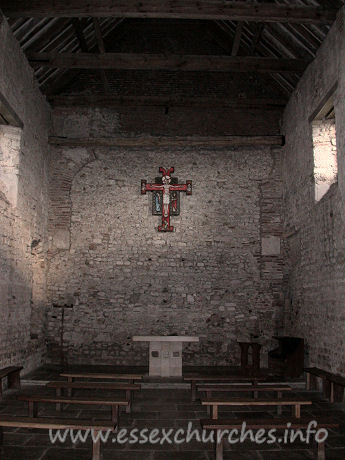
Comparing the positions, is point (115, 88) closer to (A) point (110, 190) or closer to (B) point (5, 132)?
(A) point (110, 190)

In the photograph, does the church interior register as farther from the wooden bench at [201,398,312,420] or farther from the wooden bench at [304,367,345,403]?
the wooden bench at [201,398,312,420]

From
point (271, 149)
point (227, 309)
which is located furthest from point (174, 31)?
point (227, 309)

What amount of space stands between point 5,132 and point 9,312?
3.23 m

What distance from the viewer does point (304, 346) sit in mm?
8188

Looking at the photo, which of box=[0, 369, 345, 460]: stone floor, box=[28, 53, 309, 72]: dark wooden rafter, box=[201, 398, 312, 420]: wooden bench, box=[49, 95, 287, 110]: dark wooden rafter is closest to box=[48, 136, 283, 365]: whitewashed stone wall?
box=[49, 95, 287, 110]: dark wooden rafter

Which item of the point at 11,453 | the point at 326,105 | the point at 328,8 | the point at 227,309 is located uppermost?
the point at 328,8

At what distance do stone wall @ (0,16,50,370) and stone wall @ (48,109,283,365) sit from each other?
60 centimetres

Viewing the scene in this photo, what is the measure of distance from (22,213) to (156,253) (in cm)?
306

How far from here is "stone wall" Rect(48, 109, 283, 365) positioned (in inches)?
378

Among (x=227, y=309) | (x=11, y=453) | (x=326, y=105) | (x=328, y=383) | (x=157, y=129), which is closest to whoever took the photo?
A: (x=11, y=453)

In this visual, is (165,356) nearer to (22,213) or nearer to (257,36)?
(22,213)

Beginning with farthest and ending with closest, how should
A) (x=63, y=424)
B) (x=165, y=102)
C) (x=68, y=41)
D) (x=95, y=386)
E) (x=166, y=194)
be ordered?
(x=165, y=102) → (x=166, y=194) → (x=68, y=41) → (x=95, y=386) → (x=63, y=424)

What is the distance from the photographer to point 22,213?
8258 mm

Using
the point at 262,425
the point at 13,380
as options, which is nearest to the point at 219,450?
the point at 262,425
